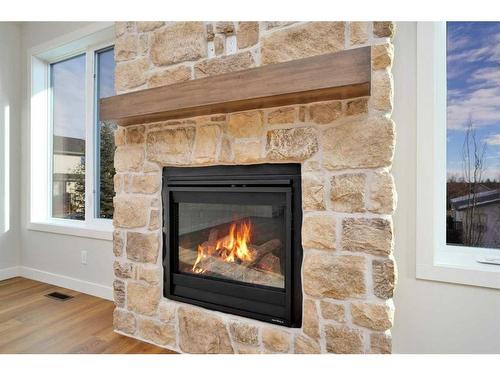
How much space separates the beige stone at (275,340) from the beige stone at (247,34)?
56.3 inches

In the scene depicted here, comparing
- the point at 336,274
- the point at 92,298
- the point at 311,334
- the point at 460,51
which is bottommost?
the point at 92,298

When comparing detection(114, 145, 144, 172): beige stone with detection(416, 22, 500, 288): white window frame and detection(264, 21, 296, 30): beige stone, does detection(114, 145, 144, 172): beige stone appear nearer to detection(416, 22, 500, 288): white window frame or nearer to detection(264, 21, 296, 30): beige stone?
detection(264, 21, 296, 30): beige stone

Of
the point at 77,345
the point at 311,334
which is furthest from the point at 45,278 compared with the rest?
the point at 311,334

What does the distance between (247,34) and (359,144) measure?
0.80 meters

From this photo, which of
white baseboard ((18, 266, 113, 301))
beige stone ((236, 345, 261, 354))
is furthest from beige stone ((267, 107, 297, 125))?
white baseboard ((18, 266, 113, 301))

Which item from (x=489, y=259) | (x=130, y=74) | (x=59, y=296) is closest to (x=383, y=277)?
(x=489, y=259)

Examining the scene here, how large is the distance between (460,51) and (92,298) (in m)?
3.11

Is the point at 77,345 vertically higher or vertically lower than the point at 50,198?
lower

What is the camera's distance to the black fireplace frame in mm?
1476

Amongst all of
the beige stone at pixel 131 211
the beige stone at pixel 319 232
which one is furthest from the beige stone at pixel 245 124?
the beige stone at pixel 131 211

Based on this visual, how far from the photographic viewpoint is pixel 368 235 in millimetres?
1294

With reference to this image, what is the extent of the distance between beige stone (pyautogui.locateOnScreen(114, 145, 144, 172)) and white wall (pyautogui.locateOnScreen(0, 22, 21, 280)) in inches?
76.3
